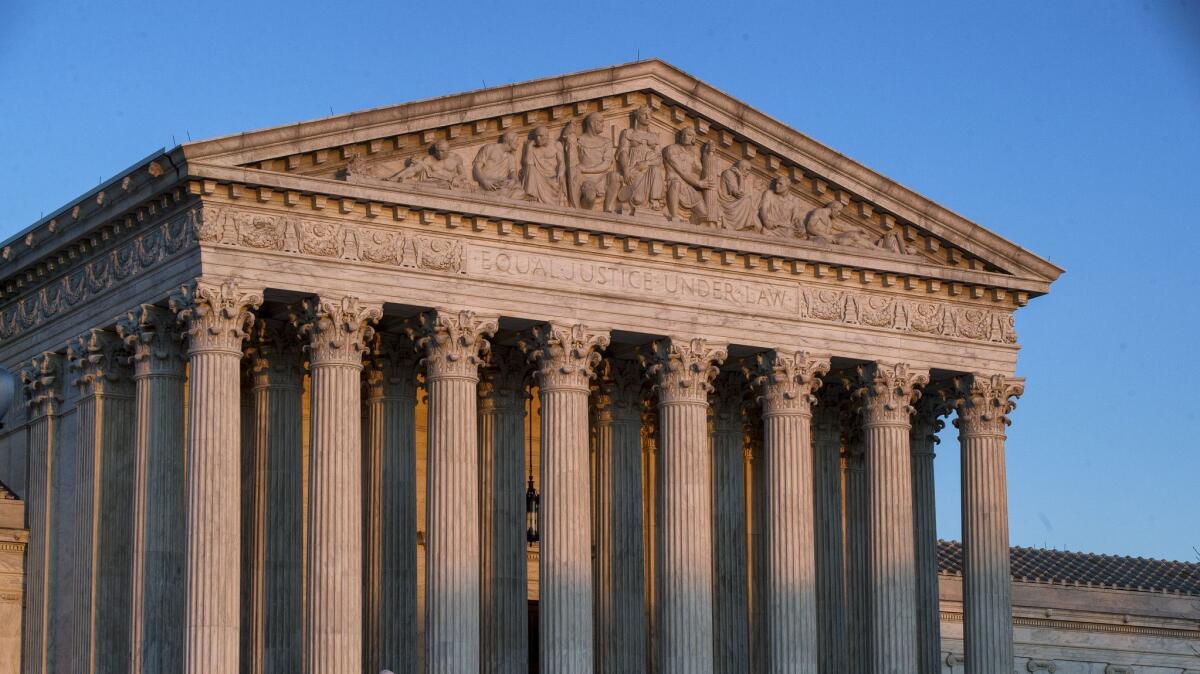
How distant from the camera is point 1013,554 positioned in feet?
233

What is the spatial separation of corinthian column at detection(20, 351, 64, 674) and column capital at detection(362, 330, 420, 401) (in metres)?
6.82

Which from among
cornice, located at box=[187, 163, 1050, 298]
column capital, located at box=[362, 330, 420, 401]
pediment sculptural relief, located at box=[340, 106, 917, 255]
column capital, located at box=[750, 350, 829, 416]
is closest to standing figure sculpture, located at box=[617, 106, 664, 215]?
pediment sculptural relief, located at box=[340, 106, 917, 255]

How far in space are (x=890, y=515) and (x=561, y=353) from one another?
9249mm

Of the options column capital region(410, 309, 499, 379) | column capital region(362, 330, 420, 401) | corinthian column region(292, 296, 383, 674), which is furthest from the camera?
column capital region(362, 330, 420, 401)

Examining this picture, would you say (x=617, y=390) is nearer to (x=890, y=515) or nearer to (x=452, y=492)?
(x=890, y=515)

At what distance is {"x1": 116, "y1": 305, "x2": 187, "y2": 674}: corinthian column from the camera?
45.6 metres

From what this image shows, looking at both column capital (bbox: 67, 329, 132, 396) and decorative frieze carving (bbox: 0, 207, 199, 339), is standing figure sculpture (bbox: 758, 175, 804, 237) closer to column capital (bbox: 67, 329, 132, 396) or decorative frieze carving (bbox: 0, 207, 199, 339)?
decorative frieze carving (bbox: 0, 207, 199, 339)

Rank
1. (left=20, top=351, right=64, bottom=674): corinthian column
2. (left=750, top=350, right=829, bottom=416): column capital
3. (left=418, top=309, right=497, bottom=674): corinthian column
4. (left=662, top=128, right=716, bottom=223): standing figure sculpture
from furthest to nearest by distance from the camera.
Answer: (left=750, top=350, right=829, bottom=416): column capital → (left=662, top=128, right=716, bottom=223): standing figure sculpture → (left=20, top=351, right=64, bottom=674): corinthian column → (left=418, top=309, right=497, bottom=674): corinthian column

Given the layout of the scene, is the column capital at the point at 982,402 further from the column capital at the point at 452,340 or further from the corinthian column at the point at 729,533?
the column capital at the point at 452,340

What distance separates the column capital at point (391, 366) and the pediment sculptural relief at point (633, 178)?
4.04 m

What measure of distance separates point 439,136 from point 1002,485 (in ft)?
53.3

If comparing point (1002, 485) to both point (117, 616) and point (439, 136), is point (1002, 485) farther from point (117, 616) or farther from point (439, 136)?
point (117, 616)

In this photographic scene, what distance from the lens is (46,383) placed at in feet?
166

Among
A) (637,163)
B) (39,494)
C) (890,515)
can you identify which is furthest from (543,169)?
(39,494)
